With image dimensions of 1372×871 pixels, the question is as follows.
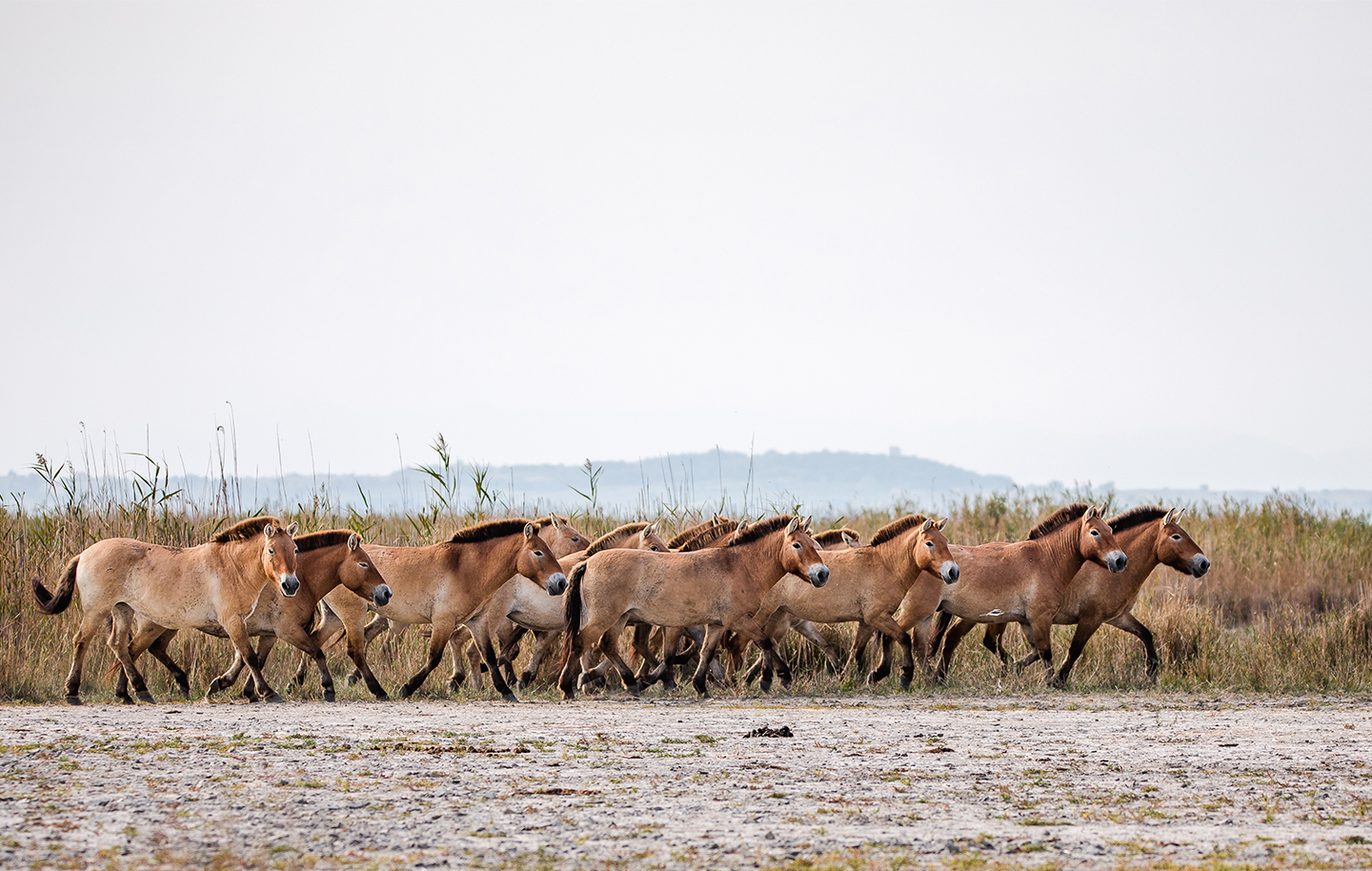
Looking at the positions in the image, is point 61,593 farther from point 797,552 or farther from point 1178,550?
point 1178,550

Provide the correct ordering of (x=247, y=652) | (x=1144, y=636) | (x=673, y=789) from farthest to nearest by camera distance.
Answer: (x=1144, y=636) → (x=247, y=652) → (x=673, y=789)

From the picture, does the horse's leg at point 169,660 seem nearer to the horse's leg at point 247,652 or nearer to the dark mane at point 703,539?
the horse's leg at point 247,652

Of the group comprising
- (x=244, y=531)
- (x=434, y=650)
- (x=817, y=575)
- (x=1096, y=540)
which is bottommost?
(x=434, y=650)

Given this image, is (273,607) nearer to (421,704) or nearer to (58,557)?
(421,704)

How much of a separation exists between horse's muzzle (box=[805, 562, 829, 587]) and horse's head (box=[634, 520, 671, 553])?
7.24ft

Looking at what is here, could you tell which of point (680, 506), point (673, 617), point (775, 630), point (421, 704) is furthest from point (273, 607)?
point (680, 506)

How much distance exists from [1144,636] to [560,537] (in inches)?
256

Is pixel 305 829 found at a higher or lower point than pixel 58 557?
lower

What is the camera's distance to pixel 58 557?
14852 mm

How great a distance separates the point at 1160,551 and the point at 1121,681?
157cm

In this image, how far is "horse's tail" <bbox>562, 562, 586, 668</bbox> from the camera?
42.0 ft

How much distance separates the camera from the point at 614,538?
561 inches

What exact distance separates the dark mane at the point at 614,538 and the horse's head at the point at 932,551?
9.63 ft

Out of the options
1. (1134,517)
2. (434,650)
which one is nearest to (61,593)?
(434,650)
